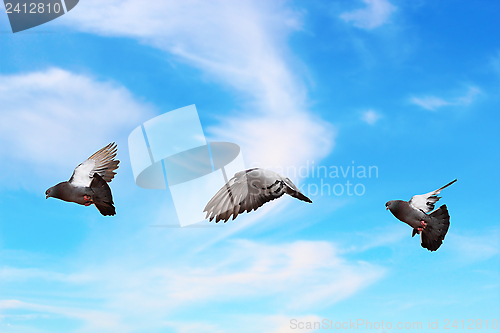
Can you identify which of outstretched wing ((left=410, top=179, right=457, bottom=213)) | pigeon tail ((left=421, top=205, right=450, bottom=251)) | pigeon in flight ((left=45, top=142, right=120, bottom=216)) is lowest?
pigeon tail ((left=421, top=205, right=450, bottom=251))

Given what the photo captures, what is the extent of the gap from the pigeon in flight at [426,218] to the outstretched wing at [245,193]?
3936mm

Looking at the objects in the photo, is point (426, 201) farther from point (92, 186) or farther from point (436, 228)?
point (92, 186)

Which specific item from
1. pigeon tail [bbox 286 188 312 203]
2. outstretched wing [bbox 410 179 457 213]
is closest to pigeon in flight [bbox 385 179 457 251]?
outstretched wing [bbox 410 179 457 213]

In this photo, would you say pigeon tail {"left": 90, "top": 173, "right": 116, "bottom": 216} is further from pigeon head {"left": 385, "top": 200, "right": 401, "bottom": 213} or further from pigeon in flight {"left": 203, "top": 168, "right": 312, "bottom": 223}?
pigeon head {"left": 385, "top": 200, "right": 401, "bottom": 213}

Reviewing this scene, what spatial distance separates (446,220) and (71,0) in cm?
1289

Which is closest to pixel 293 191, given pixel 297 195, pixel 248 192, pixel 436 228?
pixel 297 195

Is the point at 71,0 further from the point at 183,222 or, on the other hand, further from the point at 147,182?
the point at 183,222

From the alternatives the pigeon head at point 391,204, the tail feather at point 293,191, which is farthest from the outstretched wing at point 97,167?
the pigeon head at point 391,204

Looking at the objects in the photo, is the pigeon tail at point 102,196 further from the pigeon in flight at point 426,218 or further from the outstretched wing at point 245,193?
the pigeon in flight at point 426,218

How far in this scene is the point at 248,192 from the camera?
9.03 meters

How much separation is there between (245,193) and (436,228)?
5.58 metres

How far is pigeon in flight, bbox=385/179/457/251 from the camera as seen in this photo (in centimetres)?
1056

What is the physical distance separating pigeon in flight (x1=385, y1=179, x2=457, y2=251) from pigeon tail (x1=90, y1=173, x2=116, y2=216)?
8144 millimetres

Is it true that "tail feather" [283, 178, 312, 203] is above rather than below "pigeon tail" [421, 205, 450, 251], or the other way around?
above
